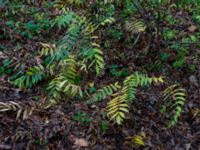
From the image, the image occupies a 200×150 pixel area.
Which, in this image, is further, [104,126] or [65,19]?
[65,19]

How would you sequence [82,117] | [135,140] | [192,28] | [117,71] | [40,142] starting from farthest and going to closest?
[192,28] < [117,71] < [82,117] < [135,140] < [40,142]

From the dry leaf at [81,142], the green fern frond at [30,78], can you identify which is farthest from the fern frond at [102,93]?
the green fern frond at [30,78]

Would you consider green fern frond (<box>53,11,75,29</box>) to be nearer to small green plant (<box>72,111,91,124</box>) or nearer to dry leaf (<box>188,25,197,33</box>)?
small green plant (<box>72,111,91,124</box>)

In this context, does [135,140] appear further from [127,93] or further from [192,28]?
[192,28]

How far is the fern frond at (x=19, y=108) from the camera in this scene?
405 cm

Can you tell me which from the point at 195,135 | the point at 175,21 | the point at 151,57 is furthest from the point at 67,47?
the point at 175,21

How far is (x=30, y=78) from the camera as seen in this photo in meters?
4.70

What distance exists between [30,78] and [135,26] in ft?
6.29

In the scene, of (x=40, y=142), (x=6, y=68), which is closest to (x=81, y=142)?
(x=40, y=142)

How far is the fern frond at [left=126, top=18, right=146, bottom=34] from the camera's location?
560 centimetres

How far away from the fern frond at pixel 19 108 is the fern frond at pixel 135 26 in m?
2.18

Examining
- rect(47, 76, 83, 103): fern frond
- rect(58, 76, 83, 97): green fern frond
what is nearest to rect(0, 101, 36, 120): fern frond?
rect(47, 76, 83, 103): fern frond

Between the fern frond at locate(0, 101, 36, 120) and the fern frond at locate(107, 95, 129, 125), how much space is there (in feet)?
2.92

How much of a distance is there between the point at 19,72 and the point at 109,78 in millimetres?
1260
